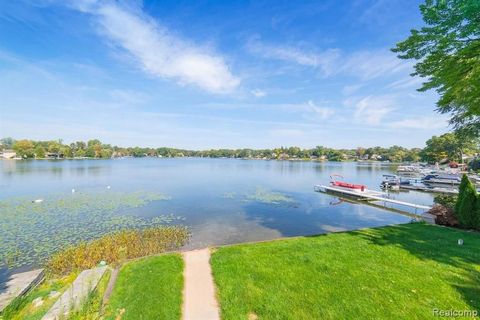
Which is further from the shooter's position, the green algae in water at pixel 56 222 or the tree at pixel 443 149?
the tree at pixel 443 149

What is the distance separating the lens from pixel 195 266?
723 cm

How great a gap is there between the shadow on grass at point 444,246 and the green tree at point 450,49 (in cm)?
500

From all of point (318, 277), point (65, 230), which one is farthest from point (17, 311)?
point (65, 230)

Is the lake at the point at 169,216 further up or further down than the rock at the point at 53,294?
further down

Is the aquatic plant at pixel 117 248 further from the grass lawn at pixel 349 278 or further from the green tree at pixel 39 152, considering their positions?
the green tree at pixel 39 152

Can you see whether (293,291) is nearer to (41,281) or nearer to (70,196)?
(41,281)

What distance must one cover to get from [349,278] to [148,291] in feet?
17.2

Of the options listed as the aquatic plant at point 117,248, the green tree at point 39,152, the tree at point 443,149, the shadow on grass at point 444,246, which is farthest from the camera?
the green tree at point 39,152

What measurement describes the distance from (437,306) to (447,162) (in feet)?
318

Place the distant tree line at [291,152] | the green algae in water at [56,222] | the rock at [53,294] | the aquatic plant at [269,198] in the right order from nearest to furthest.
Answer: the rock at [53,294]
the green algae in water at [56,222]
the aquatic plant at [269,198]
the distant tree line at [291,152]

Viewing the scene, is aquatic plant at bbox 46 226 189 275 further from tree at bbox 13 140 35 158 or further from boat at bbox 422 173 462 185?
tree at bbox 13 140 35 158

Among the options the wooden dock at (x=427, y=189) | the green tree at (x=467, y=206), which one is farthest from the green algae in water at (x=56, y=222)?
the wooden dock at (x=427, y=189)

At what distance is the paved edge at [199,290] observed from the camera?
4.95m

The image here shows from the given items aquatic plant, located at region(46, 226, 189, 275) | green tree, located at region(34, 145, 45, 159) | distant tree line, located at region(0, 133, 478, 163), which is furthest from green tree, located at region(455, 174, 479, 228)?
green tree, located at region(34, 145, 45, 159)
